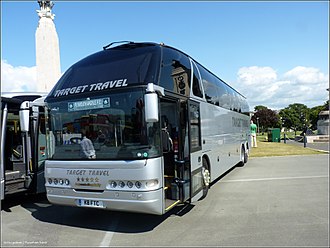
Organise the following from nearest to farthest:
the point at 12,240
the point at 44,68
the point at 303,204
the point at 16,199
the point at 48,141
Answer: the point at 12,240 → the point at 48,141 → the point at 303,204 → the point at 16,199 → the point at 44,68

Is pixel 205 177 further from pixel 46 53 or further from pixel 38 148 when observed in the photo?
pixel 46 53

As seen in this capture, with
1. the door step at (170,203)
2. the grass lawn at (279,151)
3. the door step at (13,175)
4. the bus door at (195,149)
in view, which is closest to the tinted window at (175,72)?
the bus door at (195,149)

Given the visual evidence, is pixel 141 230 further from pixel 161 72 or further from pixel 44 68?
pixel 44 68

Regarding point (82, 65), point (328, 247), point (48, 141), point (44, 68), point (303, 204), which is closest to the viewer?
point (328, 247)

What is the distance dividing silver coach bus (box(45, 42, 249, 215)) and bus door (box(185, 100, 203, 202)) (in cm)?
2

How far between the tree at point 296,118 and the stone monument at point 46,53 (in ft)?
219

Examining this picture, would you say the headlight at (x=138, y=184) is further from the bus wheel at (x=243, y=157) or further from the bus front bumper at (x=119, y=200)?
the bus wheel at (x=243, y=157)

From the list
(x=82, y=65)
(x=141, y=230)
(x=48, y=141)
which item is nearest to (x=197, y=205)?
(x=141, y=230)

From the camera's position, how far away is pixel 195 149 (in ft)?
21.7

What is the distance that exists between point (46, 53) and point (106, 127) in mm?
17892

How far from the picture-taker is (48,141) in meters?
5.89

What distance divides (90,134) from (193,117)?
2.37 m

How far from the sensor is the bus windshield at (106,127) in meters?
5.05

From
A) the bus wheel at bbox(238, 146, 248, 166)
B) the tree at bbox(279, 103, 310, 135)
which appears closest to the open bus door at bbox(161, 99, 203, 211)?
the bus wheel at bbox(238, 146, 248, 166)
